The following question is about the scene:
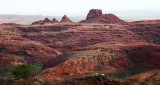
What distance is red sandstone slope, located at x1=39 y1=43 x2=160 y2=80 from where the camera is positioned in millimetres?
20178

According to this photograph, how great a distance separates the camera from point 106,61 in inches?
901

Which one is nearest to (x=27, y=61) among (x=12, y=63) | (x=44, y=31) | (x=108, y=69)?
(x=12, y=63)

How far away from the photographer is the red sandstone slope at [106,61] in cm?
2018

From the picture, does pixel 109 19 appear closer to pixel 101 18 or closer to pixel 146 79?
pixel 101 18

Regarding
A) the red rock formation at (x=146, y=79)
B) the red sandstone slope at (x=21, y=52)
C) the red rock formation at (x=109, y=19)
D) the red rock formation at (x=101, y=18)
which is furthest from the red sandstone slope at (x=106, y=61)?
the red rock formation at (x=101, y=18)

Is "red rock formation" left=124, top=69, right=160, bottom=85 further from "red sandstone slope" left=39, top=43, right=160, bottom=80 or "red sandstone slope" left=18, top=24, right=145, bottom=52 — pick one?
"red sandstone slope" left=18, top=24, right=145, bottom=52

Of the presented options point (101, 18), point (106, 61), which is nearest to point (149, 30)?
point (101, 18)

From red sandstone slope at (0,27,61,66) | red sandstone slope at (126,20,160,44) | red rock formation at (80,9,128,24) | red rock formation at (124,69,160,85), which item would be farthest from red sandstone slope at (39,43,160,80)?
red rock formation at (80,9,128,24)

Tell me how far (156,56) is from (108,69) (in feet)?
19.8

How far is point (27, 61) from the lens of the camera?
35500 millimetres

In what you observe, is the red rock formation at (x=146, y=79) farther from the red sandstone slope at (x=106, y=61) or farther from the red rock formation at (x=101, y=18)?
the red rock formation at (x=101, y=18)

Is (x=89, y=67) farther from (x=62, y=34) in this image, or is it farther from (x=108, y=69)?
Answer: (x=62, y=34)

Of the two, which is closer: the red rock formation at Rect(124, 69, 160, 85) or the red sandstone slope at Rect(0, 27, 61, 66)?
the red rock formation at Rect(124, 69, 160, 85)

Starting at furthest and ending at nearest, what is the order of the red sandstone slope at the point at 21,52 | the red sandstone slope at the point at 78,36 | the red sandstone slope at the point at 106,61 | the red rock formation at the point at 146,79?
the red sandstone slope at the point at 78,36
the red sandstone slope at the point at 21,52
the red sandstone slope at the point at 106,61
the red rock formation at the point at 146,79
